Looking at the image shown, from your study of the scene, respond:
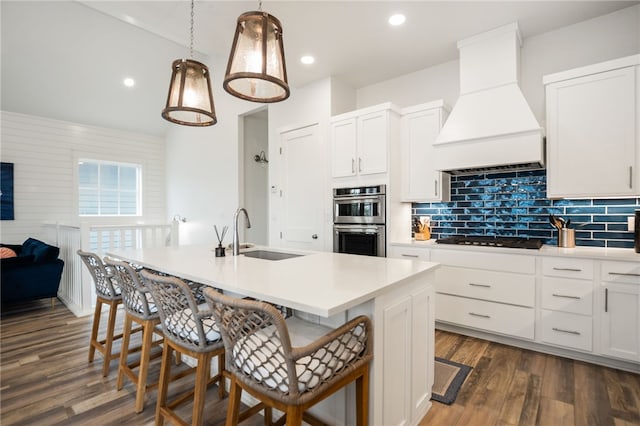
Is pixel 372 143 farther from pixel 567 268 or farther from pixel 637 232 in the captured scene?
pixel 637 232

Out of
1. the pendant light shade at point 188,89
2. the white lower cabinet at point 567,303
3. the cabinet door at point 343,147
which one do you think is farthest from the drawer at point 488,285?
the pendant light shade at point 188,89

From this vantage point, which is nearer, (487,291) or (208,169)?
(487,291)

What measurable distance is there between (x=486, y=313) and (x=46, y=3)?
5989 mm

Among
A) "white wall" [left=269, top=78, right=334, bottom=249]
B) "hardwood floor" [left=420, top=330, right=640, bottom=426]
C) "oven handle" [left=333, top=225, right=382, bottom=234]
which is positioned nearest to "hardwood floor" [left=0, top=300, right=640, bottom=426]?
"hardwood floor" [left=420, top=330, right=640, bottom=426]

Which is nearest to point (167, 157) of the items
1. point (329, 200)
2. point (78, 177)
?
point (78, 177)

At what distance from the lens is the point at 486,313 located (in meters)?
2.84

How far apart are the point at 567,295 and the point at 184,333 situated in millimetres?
2753

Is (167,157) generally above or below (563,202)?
above

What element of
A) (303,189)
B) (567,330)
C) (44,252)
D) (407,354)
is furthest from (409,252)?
(44,252)

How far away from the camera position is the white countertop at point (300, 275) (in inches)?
48.8

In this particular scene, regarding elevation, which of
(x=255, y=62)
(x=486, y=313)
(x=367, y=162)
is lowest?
(x=486, y=313)

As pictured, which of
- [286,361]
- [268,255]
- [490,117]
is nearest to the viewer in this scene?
[286,361]

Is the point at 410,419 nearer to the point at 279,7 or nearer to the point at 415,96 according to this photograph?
the point at 279,7

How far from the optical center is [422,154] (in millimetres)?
3414
